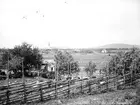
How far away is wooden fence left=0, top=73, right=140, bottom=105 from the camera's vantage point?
10.3m

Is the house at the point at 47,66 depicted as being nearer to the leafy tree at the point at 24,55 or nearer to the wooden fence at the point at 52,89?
the leafy tree at the point at 24,55

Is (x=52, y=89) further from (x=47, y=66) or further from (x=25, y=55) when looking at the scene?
(x=47, y=66)

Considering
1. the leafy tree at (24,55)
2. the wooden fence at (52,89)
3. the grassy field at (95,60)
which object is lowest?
the grassy field at (95,60)

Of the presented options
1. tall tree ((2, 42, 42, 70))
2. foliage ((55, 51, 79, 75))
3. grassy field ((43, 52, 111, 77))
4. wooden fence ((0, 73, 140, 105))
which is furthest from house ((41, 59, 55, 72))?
wooden fence ((0, 73, 140, 105))

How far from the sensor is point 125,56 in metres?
30.6

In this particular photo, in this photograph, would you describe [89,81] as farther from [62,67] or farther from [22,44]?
[22,44]

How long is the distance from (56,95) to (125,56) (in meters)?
22.2

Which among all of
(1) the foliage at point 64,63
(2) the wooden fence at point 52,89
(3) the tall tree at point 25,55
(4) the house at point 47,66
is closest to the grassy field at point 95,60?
(1) the foliage at point 64,63

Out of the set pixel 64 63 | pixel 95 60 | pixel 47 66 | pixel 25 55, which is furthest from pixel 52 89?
pixel 95 60

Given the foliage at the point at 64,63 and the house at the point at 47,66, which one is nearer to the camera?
the foliage at the point at 64,63

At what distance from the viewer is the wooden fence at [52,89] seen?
33.9ft

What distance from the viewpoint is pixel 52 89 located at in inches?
470

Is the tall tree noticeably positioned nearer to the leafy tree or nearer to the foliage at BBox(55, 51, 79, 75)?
the leafy tree

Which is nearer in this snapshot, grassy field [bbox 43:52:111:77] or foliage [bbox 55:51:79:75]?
foliage [bbox 55:51:79:75]
